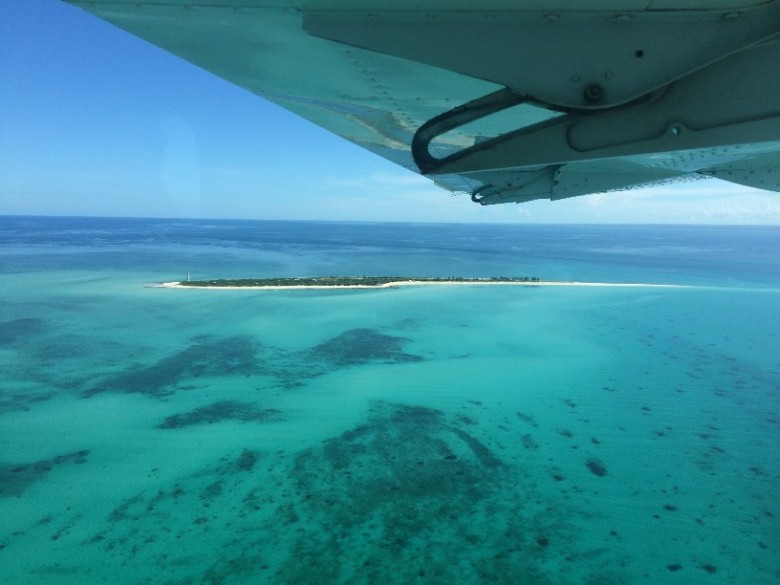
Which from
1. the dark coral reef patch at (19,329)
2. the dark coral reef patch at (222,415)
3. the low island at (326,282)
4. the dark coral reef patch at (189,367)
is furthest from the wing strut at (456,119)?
the low island at (326,282)

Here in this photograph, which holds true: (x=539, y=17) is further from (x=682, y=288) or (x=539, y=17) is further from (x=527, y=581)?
(x=682, y=288)

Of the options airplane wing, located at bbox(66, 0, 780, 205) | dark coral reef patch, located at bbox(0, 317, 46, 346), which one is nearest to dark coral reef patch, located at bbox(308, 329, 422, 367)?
dark coral reef patch, located at bbox(0, 317, 46, 346)

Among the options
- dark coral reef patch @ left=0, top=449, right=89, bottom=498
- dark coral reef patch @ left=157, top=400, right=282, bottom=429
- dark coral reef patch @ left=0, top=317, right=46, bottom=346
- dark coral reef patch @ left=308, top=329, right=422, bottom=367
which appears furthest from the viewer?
dark coral reef patch @ left=0, top=317, right=46, bottom=346

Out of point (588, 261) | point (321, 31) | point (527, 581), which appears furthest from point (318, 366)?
point (588, 261)

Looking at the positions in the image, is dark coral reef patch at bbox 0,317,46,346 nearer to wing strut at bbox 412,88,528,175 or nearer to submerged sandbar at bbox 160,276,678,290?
submerged sandbar at bbox 160,276,678,290

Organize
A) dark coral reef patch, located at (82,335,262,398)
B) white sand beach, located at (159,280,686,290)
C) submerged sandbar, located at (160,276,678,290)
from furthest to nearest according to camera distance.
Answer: submerged sandbar, located at (160,276,678,290)
white sand beach, located at (159,280,686,290)
dark coral reef patch, located at (82,335,262,398)

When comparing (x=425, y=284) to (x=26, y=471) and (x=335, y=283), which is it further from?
(x=26, y=471)

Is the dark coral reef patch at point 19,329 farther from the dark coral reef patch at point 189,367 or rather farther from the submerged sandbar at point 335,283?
the submerged sandbar at point 335,283

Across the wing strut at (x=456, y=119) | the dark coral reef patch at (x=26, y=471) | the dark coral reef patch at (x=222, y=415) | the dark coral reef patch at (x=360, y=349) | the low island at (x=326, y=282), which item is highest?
the wing strut at (x=456, y=119)

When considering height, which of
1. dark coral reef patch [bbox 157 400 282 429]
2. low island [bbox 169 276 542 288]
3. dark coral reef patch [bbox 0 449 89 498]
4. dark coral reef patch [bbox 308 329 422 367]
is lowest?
dark coral reef patch [bbox 0 449 89 498]
